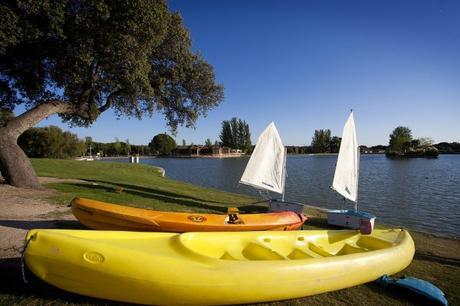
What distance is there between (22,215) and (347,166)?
13.6m

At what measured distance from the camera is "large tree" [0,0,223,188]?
13.7m

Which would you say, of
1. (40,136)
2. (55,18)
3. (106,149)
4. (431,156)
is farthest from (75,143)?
(431,156)

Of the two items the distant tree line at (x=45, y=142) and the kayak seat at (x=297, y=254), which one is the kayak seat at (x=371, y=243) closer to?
the kayak seat at (x=297, y=254)

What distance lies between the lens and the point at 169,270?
5.30 metres

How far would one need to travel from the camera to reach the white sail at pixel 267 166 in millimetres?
15922

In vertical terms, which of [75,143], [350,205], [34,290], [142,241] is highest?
[75,143]

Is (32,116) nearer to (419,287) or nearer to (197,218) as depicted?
(197,218)

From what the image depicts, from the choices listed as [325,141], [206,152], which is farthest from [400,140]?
[206,152]

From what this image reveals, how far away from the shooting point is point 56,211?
11984 millimetres

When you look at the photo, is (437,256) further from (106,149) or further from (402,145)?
(106,149)

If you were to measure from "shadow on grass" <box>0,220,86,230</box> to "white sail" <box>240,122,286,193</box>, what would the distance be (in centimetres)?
819

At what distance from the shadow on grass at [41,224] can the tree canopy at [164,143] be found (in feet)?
526

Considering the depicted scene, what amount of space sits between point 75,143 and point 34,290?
69.4 metres

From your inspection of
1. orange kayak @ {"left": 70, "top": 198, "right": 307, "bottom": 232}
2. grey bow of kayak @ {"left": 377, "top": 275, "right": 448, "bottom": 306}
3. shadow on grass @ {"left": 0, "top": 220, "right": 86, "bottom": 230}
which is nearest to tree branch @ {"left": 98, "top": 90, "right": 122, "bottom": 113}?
shadow on grass @ {"left": 0, "top": 220, "right": 86, "bottom": 230}
